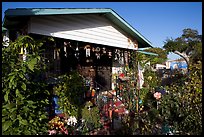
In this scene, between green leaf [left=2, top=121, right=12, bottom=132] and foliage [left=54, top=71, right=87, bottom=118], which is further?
foliage [left=54, top=71, right=87, bottom=118]

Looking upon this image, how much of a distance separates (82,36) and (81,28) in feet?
0.99

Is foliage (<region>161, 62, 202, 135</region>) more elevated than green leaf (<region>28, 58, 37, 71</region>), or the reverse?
green leaf (<region>28, 58, 37, 71</region>)

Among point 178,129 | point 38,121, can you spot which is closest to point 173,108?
point 178,129

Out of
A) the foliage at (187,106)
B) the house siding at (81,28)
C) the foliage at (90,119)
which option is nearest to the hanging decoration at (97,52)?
the house siding at (81,28)

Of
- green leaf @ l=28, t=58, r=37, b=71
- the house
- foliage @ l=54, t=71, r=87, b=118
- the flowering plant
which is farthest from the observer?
foliage @ l=54, t=71, r=87, b=118

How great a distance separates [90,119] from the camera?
5.75m

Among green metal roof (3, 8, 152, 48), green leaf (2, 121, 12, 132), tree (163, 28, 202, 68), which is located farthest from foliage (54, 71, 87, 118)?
tree (163, 28, 202, 68)

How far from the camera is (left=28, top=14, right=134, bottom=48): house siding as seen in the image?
21.7 ft

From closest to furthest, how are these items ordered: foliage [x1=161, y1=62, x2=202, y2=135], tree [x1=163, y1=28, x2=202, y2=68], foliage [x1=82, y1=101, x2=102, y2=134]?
foliage [x1=161, y1=62, x2=202, y2=135] < foliage [x1=82, y1=101, x2=102, y2=134] < tree [x1=163, y1=28, x2=202, y2=68]

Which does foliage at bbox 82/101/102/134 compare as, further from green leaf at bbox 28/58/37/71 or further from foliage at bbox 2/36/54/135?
green leaf at bbox 28/58/37/71

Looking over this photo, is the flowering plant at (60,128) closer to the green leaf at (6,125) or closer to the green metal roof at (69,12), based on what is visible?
the green leaf at (6,125)

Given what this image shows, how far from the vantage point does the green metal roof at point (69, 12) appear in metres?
5.64

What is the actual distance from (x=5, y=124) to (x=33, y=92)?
2.78 feet

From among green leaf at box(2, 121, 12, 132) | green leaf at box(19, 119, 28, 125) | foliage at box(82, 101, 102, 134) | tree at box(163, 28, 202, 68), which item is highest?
tree at box(163, 28, 202, 68)
